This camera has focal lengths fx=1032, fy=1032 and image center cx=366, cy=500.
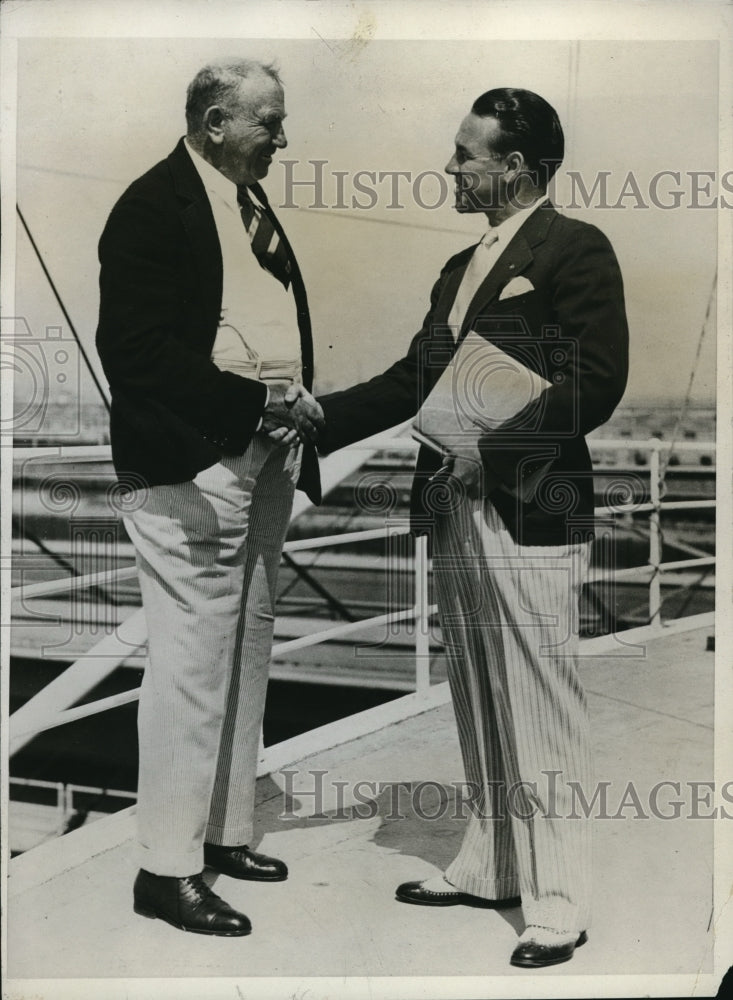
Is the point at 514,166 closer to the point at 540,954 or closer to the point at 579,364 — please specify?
the point at 579,364

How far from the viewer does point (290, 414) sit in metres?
2.39

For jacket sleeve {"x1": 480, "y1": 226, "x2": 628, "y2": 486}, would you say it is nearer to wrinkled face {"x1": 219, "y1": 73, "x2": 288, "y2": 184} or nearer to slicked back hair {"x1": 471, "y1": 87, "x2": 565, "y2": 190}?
slicked back hair {"x1": 471, "y1": 87, "x2": 565, "y2": 190}

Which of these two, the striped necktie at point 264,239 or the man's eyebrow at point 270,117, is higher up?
the man's eyebrow at point 270,117

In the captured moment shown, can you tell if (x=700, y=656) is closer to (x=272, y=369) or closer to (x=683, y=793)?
(x=683, y=793)

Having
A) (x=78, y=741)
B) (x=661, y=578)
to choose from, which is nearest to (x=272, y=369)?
(x=78, y=741)

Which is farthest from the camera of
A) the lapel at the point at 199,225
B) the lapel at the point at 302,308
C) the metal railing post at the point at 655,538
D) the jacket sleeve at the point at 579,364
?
the metal railing post at the point at 655,538

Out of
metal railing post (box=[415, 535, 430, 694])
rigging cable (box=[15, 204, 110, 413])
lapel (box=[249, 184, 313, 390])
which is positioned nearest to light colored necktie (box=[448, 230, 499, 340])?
lapel (box=[249, 184, 313, 390])

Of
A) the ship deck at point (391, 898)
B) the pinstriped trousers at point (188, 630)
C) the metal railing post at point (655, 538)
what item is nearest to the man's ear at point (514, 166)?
the pinstriped trousers at point (188, 630)

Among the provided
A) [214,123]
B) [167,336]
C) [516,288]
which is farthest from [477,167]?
[167,336]

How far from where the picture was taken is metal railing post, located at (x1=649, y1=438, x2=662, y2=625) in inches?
126

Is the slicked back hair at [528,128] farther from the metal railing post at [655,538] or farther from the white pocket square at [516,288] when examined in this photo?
the metal railing post at [655,538]

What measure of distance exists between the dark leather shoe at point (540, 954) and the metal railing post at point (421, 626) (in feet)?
3.41

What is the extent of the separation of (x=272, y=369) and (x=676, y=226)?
1.04 m

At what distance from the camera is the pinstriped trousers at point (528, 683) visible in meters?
2.21
